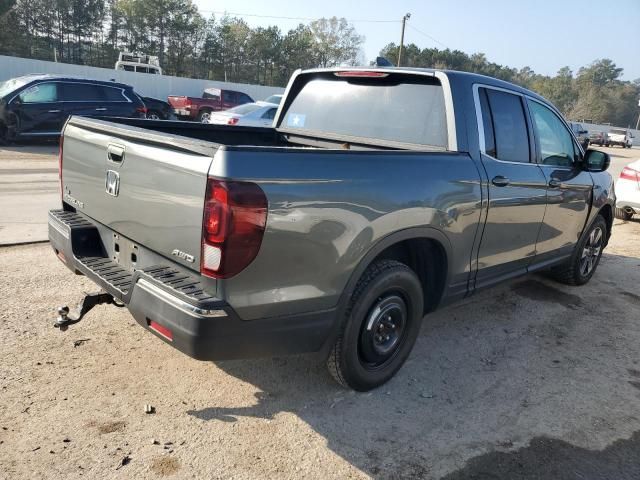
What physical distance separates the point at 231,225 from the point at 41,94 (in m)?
13.0

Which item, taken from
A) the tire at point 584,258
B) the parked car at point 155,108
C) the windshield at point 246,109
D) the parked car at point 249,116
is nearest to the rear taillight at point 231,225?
the tire at point 584,258

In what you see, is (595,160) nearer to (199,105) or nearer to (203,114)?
(203,114)

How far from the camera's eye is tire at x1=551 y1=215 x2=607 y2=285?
5.38 meters

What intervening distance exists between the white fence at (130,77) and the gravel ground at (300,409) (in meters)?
24.8

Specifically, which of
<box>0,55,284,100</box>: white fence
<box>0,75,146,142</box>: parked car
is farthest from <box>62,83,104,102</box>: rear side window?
<box>0,55,284,100</box>: white fence

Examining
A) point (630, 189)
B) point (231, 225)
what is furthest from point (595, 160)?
point (630, 189)

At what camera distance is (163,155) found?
258cm

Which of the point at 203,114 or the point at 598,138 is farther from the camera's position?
the point at 598,138

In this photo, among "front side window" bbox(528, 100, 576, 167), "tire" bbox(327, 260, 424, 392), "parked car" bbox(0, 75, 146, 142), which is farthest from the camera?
"parked car" bbox(0, 75, 146, 142)

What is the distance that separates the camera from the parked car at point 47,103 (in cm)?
1273

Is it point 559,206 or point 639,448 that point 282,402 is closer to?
point 639,448

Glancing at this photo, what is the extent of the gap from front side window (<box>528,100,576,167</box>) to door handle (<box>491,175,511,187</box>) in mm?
→ 786

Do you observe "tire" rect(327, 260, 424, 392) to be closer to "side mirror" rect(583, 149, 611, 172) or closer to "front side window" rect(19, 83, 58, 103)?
"side mirror" rect(583, 149, 611, 172)

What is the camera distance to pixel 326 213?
2.58 m
